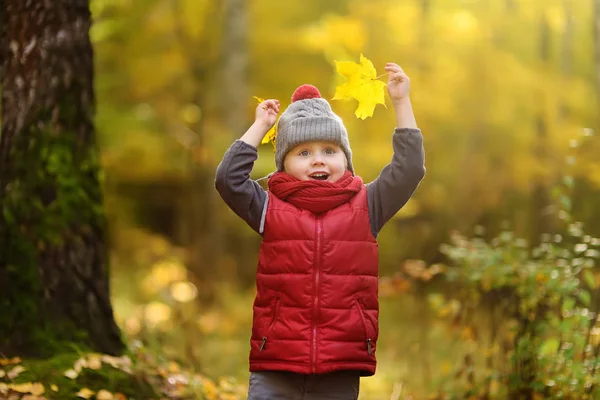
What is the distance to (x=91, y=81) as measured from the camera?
186 inches

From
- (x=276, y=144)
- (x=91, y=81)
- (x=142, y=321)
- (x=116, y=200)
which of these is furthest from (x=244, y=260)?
(x=276, y=144)

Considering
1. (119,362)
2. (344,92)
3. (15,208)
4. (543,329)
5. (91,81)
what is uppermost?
(91,81)

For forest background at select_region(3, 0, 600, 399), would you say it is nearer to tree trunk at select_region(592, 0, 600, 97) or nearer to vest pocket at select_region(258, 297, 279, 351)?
tree trunk at select_region(592, 0, 600, 97)

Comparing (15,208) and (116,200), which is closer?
(15,208)

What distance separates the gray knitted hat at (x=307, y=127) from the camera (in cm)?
324

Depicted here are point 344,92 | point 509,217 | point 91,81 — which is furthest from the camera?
point 509,217

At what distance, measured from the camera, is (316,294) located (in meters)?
3.08

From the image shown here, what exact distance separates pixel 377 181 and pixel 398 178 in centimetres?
10

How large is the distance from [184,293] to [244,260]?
3.45m

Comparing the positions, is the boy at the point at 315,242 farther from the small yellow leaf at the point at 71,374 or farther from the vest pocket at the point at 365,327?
the small yellow leaf at the point at 71,374

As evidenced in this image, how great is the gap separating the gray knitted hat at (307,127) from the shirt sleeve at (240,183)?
140mm

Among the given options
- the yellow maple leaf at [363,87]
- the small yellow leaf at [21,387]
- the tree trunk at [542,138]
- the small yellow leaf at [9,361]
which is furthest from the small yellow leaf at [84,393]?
the tree trunk at [542,138]

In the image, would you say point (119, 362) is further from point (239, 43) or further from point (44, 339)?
point (239, 43)

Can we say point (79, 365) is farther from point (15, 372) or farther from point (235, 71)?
point (235, 71)
